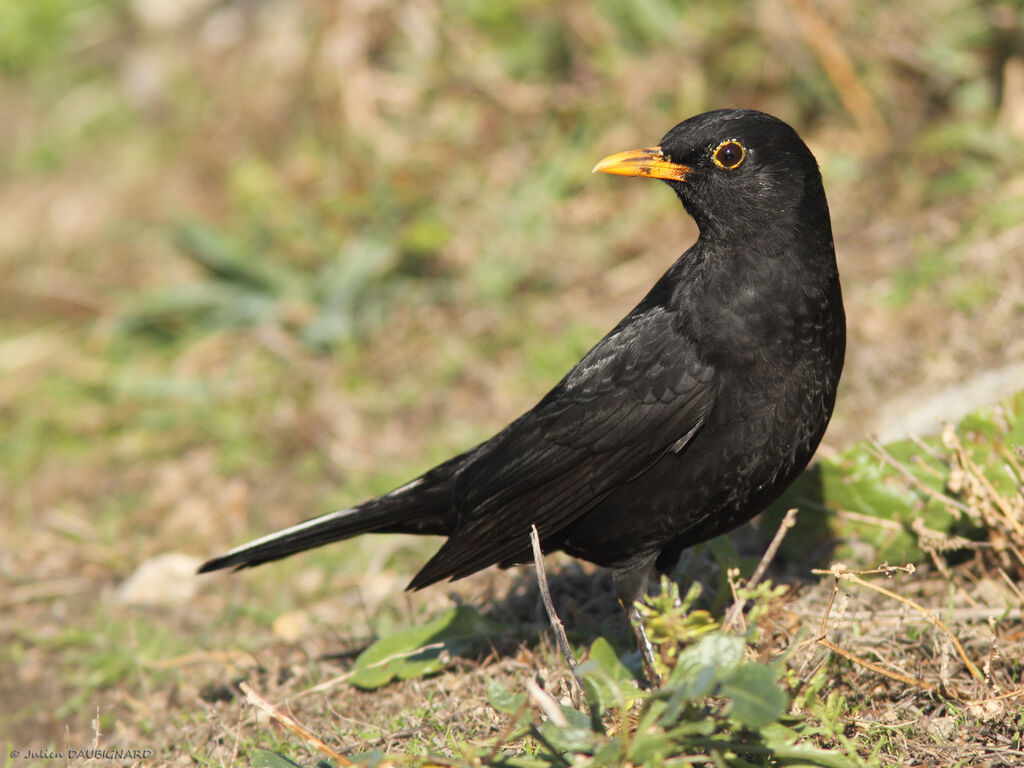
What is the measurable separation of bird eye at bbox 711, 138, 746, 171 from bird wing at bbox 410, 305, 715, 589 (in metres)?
0.52

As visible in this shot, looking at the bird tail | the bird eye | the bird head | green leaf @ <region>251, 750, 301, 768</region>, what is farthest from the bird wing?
green leaf @ <region>251, 750, 301, 768</region>

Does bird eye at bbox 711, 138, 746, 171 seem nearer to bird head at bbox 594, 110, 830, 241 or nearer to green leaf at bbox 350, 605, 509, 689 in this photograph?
bird head at bbox 594, 110, 830, 241

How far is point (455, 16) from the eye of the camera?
8141 millimetres

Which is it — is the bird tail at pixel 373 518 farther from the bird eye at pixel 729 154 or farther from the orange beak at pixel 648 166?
the bird eye at pixel 729 154

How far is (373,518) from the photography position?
4090 mm

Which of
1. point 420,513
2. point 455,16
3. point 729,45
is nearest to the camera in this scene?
point 420,513

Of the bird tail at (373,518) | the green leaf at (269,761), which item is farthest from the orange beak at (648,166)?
the green leaf at (269,761)

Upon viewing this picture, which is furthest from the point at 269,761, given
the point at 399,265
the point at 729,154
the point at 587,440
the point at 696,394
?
the point at 399,265

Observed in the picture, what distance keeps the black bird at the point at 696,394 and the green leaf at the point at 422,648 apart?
337 millimetres

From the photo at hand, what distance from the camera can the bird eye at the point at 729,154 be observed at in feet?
11.8

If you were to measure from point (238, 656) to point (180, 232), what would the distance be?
389 centimetres

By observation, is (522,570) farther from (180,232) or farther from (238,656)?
(180,232)

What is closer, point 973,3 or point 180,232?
point 973,3

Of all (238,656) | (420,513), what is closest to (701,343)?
(420,513)
